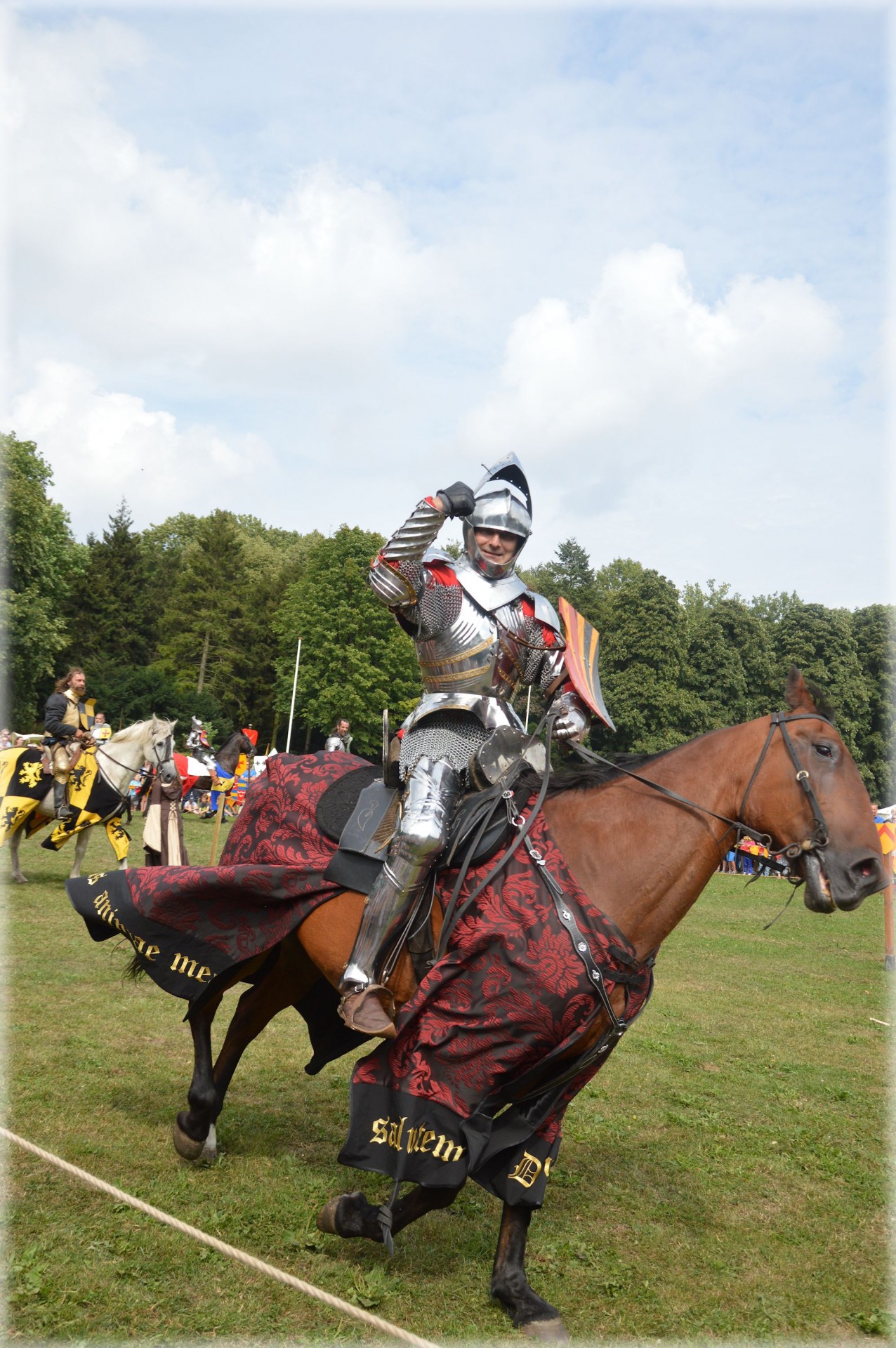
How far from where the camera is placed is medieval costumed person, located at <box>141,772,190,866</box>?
12.1 metres

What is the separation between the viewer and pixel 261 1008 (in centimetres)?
496

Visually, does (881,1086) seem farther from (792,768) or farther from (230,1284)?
(230,1284)

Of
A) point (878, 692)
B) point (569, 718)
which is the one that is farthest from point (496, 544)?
point (878, 692)

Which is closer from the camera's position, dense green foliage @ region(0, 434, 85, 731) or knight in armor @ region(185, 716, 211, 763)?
knight in armor @ region(185, 716, 211, 763)

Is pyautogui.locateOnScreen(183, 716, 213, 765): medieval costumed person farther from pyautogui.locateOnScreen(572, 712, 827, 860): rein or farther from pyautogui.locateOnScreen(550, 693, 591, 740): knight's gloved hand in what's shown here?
pyautogui.locateOnScreen(572, 712, 827, 860): rein

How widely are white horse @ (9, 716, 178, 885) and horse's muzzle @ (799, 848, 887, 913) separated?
10.2m

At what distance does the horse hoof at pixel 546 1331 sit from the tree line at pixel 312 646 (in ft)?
107

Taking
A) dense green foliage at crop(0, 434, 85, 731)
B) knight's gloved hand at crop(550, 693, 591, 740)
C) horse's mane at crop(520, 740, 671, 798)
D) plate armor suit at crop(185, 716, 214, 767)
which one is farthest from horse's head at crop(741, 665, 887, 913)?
dense green foliage at crop(0, 434, 85, 731)

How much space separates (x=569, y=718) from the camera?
4367 mm

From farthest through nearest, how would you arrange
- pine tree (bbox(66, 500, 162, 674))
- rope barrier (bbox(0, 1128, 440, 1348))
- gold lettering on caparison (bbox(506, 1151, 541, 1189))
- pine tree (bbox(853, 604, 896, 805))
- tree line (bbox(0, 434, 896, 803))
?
pine tree (bbox(66, 500, 162, 674)) → pine tree (bbox(853, 604, 896, 805)) → tree line (bbox(0, 434, 896, 803)) → gold lettering on caparison (bbox(506, 1151, 541, 1189)) → rope barrier (bbox(0, 1128, 440, 1348))

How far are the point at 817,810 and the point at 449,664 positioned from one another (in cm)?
159

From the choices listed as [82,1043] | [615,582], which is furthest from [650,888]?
[615,582]

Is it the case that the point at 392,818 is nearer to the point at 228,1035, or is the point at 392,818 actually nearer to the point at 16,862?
the point at 228,1035

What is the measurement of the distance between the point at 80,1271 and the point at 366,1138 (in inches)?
45.0
